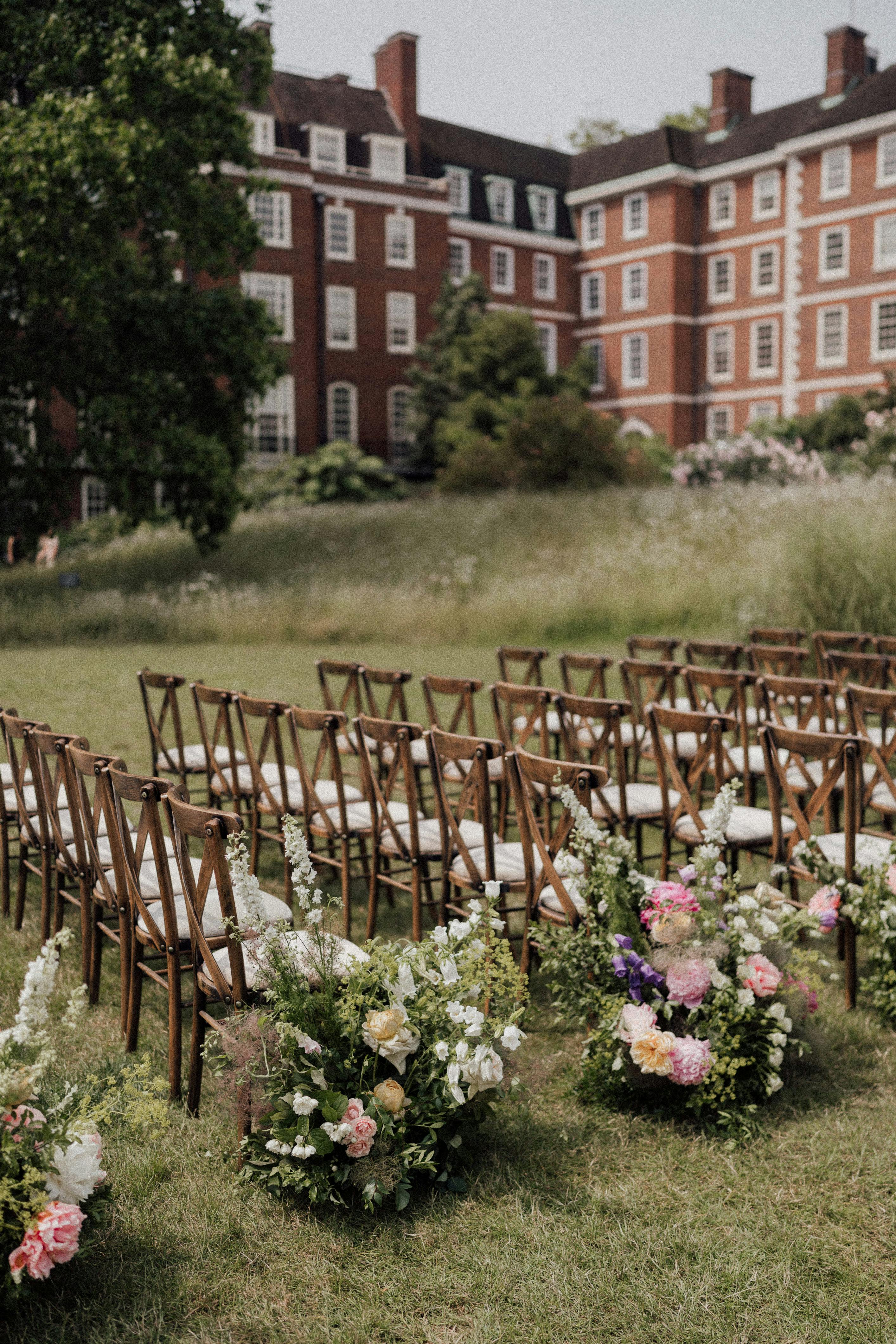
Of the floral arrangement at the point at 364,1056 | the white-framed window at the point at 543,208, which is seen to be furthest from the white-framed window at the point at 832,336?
the floral arrangement at the point at 364,1056

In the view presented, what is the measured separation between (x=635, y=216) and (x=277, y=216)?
48.7 feet

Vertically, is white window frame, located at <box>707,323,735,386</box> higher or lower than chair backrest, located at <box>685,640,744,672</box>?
higher

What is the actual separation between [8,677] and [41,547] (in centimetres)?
1262

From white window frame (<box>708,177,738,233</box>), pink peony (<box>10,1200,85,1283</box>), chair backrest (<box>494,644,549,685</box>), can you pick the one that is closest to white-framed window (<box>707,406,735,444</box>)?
white window frame (<box>708,177,738,233</box>)

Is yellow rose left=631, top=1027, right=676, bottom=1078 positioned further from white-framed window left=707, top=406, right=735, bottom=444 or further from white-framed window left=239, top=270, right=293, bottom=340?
white-framed window left=707, top=406, right=735, bottom=444

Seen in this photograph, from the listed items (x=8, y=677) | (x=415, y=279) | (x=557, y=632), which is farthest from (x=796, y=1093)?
(x=415, y=279)

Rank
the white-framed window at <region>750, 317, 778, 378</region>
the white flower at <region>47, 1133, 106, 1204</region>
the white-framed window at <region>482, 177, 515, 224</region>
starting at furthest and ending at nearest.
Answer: the white-framed window at <region>482, 177, 515, 224</region> → the white-framed window at <region>750, 317, 778, 378</region> → the white flower at <region>47, 1133, 106, 1204</region>

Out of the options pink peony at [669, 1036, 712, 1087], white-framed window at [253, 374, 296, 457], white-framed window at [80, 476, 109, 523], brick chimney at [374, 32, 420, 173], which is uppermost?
brick chimney at [374, 32, 420, 173]

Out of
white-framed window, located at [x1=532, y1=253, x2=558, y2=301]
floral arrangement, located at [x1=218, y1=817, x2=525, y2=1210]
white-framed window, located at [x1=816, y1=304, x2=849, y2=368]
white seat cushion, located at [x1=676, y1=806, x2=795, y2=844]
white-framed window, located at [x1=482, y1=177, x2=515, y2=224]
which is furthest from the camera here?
white-framed window, located at [x1=532, y1=253, x2=558, y2=301]

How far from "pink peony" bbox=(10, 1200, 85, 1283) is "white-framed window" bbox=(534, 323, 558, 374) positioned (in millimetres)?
44512

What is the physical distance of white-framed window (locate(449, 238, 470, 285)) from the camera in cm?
4256

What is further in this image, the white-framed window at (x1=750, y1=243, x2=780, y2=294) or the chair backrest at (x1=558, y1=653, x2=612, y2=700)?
the white-framed window at (x1=750, y1=243, x2=780, y2=294)

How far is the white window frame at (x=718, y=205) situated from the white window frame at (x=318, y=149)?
1380 centimetres

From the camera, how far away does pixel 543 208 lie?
45.7 metres
